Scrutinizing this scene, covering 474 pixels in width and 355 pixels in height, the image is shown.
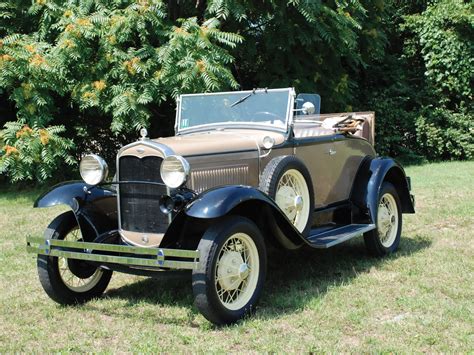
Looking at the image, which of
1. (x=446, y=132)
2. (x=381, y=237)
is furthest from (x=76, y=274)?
(x=446, y=132)

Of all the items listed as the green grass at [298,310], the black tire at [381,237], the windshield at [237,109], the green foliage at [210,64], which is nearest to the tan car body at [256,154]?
the windshield at [237,109]

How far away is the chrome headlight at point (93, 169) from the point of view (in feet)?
15.5

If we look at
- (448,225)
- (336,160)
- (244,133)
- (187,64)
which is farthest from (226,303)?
(187,64)

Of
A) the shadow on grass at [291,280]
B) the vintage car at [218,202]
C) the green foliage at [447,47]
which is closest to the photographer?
the vintage car at [218,202]

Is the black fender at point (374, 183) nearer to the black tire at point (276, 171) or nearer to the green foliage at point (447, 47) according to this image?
the black tire at point (276, 171)

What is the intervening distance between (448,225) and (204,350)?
15.6 ft

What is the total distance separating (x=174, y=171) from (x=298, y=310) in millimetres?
1376

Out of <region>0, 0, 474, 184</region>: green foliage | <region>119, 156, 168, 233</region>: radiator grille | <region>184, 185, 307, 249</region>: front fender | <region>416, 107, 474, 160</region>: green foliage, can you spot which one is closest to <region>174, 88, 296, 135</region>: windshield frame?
<region>184, 185, 307, 249</region>: front fender

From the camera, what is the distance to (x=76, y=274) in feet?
16.0

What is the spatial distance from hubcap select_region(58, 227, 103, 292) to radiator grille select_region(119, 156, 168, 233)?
20.7 inches

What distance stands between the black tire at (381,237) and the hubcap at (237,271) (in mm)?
1895

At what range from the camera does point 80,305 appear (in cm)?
477

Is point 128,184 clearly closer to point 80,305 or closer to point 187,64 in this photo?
point 80,305

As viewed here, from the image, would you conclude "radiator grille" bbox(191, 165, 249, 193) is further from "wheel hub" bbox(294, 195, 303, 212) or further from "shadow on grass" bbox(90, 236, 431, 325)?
"shadow on grass" bbox(90, 236, 431, 325)
